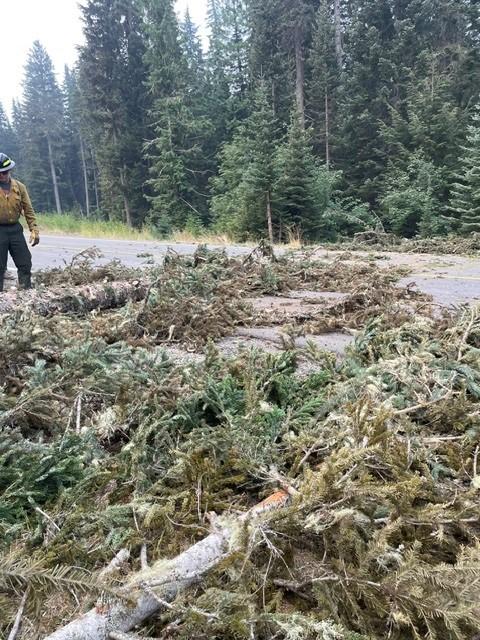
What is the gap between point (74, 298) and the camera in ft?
16.2

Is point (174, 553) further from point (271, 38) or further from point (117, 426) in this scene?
A: point (271, 38)

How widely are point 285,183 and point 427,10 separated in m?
17.5

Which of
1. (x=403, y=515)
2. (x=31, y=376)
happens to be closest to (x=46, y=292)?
(x=31, y=376)

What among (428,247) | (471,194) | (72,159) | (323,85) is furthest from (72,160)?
(428,247)

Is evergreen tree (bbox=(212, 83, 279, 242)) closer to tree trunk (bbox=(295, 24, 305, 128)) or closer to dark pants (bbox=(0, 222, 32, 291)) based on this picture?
tree trunk (bbox=(295, 24, 305, 128))

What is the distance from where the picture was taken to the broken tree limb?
4.40ft

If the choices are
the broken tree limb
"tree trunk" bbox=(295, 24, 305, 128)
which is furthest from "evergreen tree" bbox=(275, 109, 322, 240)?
the broken tree limb

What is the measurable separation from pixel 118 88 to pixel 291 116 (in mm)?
14924

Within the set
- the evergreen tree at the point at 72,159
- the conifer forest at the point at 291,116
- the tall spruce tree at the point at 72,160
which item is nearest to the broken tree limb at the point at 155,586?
the conifer forest at the point at 291,116

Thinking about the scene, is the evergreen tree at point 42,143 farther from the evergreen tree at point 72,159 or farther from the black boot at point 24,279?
the black boot at point 24,279

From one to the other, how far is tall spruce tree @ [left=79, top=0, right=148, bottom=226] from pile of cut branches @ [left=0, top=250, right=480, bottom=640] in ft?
97.4

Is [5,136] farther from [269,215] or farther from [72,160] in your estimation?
[269,215]

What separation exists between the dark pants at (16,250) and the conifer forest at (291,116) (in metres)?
13.7

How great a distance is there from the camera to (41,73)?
189 feet
